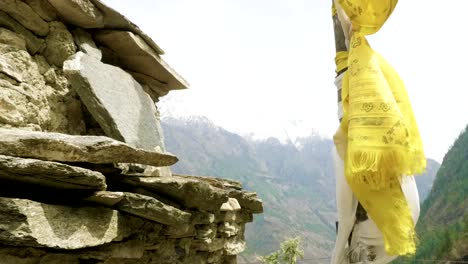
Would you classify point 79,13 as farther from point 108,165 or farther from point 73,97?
point 108,165

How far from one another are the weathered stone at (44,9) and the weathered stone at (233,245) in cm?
249

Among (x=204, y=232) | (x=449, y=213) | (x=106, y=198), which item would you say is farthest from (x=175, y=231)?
(x=449, y=213)

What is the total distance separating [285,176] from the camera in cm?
15975

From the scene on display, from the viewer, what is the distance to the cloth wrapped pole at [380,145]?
2.23 m

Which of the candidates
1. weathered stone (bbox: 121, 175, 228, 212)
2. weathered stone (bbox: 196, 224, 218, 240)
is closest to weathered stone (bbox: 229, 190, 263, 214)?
weathered stone (bbox: 196, 224, 218, 240)

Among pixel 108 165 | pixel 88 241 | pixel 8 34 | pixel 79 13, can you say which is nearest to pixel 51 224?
pixel 88 241

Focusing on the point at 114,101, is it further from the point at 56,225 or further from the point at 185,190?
the point at 56,225

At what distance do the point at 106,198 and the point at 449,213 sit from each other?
33.9 meters

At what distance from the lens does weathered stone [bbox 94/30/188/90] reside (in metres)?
3.60

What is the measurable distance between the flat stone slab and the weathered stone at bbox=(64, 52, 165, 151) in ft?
3.30

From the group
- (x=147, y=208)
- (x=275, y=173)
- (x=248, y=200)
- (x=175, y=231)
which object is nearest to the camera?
(x=147, y=208)

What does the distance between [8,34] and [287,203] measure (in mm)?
137845

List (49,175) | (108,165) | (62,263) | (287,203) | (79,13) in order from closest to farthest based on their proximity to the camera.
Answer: (49,175) < (62,263) < (108,165) < (79,13) < (287,203)

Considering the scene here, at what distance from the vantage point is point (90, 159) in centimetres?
196
